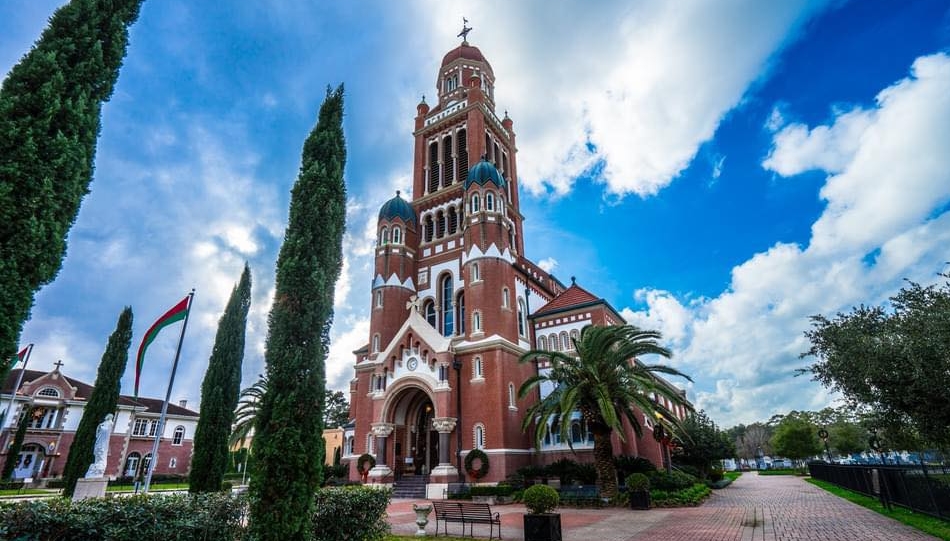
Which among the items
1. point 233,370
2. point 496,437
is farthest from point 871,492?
point 233,370

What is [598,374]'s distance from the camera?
62.8 feet

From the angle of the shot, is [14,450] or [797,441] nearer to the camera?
[14,450]

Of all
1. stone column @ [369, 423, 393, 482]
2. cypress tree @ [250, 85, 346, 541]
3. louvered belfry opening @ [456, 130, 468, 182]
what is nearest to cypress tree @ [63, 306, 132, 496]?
stone column @ [369, 423, 393, 482]

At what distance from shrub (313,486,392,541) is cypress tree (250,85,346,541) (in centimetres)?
96

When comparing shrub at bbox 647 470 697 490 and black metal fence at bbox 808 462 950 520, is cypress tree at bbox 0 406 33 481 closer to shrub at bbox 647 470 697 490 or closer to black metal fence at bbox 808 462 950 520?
shrub at bbox 647 470 697 490

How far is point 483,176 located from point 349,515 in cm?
2342

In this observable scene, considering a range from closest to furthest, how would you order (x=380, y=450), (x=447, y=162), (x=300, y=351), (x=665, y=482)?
(x=300, y=351), (x=665, y=482), (x=380, y=450), (x=447, y=162)

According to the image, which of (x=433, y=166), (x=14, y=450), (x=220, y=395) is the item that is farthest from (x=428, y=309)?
(x=14, y=450)

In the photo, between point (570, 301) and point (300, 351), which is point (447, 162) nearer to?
point (570, 301)

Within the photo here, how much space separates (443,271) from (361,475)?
13255mm

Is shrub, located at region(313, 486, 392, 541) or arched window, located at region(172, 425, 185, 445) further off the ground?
arched window, located at region(172, 425, 185, 445)

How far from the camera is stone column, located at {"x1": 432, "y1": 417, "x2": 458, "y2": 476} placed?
909 inches

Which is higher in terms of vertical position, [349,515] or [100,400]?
[100,400]

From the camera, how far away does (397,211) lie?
106ft
